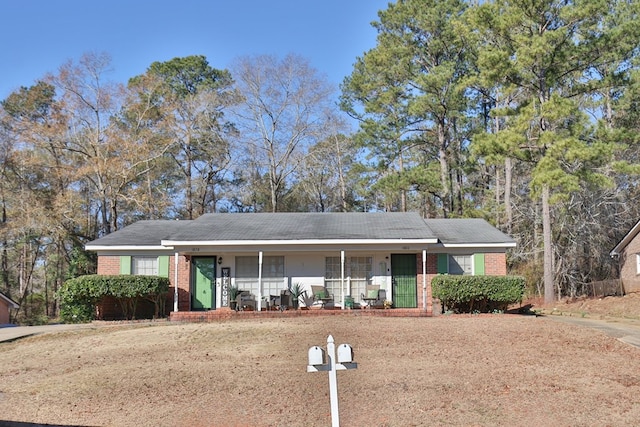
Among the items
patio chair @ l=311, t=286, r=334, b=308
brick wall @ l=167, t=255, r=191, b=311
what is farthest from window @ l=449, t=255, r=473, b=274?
brick wall @ l=167, t=255, r=191, b=311

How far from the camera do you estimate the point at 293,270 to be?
2106 centimetres

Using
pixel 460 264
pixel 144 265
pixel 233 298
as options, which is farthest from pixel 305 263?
pixel 144 265

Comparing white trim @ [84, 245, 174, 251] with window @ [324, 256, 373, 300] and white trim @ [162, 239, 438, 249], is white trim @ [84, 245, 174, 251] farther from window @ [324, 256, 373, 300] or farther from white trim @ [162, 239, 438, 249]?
window @ [324, 256, 373, 300]

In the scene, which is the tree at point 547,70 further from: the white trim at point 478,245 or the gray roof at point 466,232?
the white trim at point 478,245

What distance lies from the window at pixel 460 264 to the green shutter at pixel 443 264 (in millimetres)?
295

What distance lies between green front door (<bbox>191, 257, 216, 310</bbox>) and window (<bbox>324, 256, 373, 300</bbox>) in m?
3.92

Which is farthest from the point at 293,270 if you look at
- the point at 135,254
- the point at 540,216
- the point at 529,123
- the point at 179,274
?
the point at 540,216

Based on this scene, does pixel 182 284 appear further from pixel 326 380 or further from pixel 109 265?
pixel 326 380

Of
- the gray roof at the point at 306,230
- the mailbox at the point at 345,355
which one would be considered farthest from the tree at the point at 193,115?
the mailbox at the point at 345,355

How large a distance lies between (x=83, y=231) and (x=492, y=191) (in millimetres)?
23585

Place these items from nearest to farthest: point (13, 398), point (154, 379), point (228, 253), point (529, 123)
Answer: point (13, 398) < point (154, 379) < point (228, 253) < point (529, 123)

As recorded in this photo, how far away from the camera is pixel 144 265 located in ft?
70.6

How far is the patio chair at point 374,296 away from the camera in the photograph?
1967 cm

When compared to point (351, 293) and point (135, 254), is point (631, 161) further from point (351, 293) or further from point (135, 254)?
point (135, 254)
